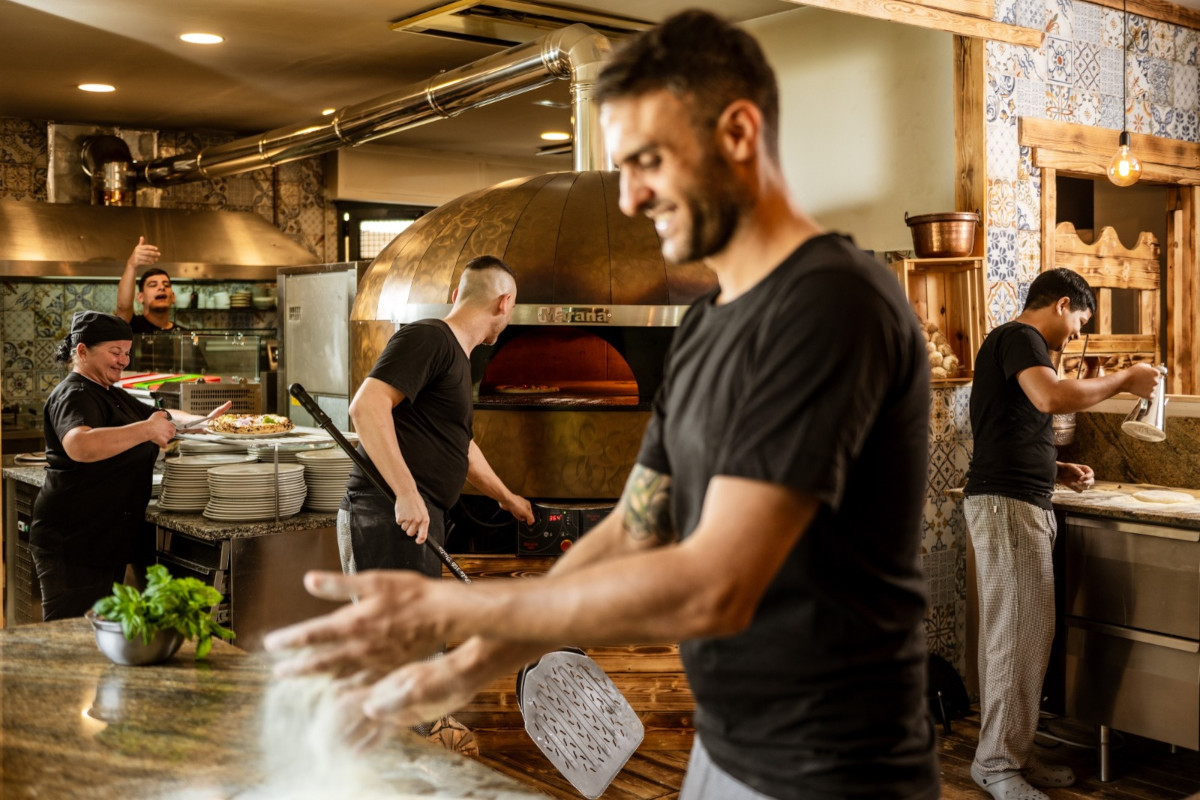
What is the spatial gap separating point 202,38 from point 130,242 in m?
2.17

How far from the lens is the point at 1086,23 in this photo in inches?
191

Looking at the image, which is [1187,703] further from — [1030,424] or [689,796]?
[689,796]

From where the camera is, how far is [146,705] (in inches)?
71.0

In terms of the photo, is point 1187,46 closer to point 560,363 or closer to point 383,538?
point 560,363

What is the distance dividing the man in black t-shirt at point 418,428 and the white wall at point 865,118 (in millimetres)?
2094

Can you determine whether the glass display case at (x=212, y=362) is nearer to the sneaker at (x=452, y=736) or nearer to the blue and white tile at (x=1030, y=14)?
the sneaker at (x=452, y=736)

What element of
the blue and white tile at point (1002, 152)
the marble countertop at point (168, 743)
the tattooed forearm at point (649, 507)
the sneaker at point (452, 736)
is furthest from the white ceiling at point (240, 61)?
the tattooed forearm at point (649, 507)

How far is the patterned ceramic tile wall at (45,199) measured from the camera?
7.78 metres

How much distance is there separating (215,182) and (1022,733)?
22.7ft

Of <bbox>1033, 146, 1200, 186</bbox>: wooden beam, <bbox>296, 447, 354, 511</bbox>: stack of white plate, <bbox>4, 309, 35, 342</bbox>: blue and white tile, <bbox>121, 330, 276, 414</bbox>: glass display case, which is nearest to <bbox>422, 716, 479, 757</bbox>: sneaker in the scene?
<bbox>296, 447, 354, 511</bbox>: stack of white plate

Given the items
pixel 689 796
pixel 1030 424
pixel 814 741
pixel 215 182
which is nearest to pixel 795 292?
pixel 814 741

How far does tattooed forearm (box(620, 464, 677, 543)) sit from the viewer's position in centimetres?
134

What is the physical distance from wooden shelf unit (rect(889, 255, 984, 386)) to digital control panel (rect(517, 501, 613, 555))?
1.49 metres

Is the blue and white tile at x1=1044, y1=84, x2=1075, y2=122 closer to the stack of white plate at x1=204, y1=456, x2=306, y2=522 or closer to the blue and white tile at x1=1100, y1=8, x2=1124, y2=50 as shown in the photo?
the blue and white tile at x1=1100, y1=8, x2=1124, y2=50
